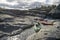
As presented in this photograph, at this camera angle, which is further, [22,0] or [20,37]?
[22,0]

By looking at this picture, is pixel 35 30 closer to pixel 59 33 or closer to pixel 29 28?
pixel 29 28

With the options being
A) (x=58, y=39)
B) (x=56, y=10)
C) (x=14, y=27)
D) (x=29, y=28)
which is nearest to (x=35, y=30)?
(x=29, y=28)

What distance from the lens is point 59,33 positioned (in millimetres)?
6785

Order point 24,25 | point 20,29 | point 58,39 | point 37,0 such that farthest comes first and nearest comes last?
point 37,0 < point 24,25 < point 20,29 < point 58,39

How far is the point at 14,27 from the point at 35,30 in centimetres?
131

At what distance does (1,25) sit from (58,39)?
12.4 ft

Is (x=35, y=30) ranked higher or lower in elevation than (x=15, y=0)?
higher

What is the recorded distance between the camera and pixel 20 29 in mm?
8164

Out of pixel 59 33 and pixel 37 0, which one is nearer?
pixel 59 33

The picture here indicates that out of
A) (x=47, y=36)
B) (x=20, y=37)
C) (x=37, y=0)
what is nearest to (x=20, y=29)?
(x=20, y=37)

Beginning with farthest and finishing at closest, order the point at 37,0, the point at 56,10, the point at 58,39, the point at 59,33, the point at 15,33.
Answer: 1. the point at 37,0
2. the point at 56,10
3. the point at 15,33
4. the point at 59,33
5. the point at 58,39

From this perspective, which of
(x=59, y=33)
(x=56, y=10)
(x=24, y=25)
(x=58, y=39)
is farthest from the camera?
(x=56, y=10)

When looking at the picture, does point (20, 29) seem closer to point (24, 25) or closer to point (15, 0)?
point (24, 25)

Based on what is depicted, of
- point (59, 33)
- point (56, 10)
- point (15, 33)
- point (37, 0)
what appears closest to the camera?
point (59, 33)
